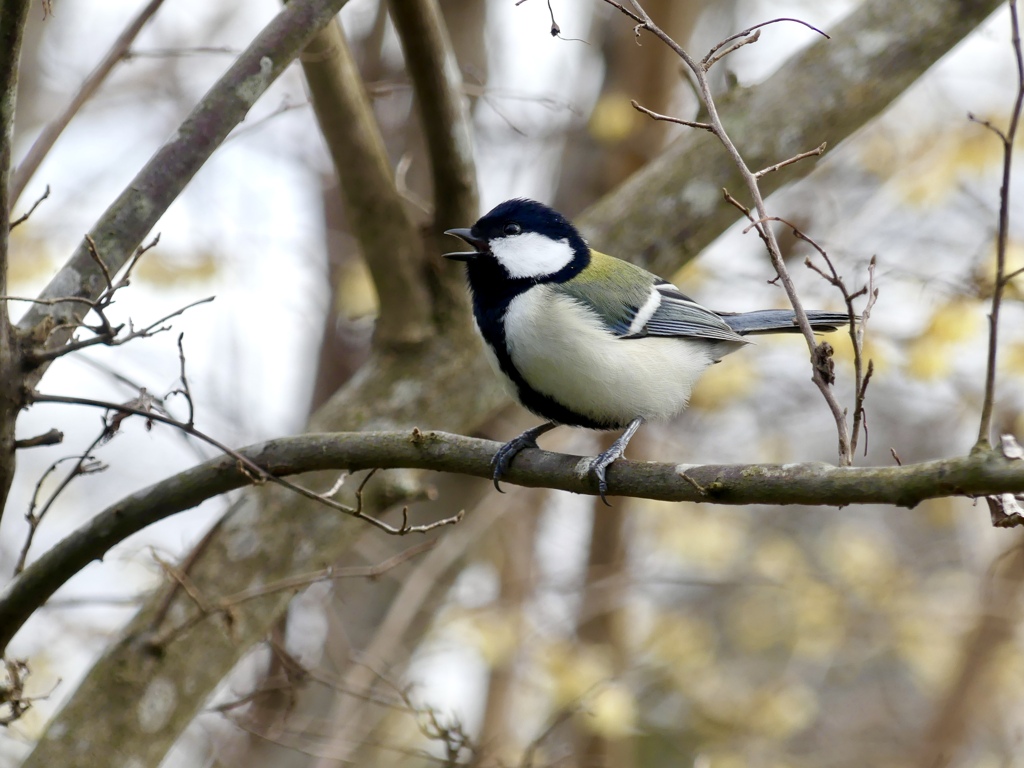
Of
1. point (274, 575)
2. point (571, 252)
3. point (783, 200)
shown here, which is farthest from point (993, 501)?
point (783, 200)

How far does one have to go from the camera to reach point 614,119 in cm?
539

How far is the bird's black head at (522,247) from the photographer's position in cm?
310

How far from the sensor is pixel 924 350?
13.9 ft

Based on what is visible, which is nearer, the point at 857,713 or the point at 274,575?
the point at 274,575

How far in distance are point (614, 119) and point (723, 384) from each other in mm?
1614

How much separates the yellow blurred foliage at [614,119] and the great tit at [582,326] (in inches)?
88.7

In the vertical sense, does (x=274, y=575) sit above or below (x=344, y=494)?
below

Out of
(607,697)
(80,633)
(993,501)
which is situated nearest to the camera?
(993,501)

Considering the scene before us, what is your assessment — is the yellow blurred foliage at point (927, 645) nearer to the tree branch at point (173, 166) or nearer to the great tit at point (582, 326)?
the great tit at point (582, 326)

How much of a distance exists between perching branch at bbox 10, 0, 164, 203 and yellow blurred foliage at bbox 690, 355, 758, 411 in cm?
351

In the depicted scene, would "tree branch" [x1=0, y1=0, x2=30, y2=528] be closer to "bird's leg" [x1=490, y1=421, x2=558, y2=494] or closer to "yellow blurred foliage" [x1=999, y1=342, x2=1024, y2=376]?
"bird's leg" [x1=490, y1=421, x2=558, y2=494]

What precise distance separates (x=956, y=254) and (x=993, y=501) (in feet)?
15.4

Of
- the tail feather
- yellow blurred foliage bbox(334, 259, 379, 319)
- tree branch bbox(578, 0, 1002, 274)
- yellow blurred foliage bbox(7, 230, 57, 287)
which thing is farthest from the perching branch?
yellow blurred foliage bbox(7, 230, 57, 287)

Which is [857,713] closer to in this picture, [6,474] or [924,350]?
[924,350]
